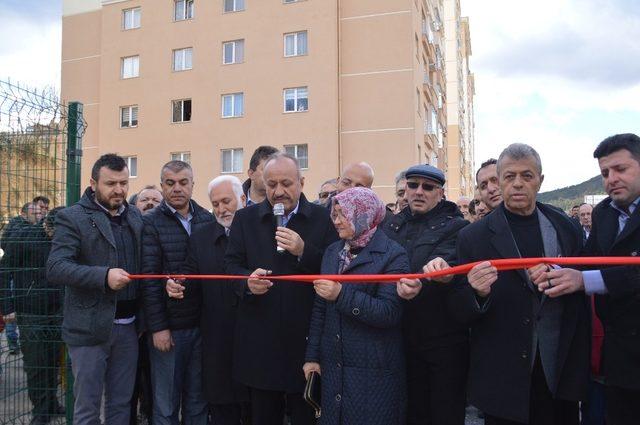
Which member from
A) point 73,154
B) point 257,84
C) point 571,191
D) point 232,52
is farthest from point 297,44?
point 571,191

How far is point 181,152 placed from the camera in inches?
920

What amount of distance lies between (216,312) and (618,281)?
8.52ft

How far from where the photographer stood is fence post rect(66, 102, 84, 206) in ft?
14.6

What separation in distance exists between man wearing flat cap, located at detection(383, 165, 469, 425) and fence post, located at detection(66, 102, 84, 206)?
9.62ft

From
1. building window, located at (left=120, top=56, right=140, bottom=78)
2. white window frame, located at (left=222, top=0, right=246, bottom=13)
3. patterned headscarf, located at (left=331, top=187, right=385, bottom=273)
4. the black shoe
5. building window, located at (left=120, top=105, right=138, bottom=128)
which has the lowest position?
the black shoe

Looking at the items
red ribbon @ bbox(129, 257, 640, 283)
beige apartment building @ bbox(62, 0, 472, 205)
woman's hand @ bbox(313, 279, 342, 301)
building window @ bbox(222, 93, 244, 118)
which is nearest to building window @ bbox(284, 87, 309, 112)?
beige apartment building @ bbox(62, 0, 472, 205)

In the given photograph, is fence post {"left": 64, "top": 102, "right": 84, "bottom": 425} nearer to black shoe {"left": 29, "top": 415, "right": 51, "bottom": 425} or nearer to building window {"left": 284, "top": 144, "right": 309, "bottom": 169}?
black shoe {"left": 29, "top": 415, "right": 51, "bottom": 425}

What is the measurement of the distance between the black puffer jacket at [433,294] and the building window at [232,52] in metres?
20.9

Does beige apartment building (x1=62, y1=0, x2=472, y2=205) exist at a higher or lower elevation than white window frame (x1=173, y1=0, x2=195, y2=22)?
lower

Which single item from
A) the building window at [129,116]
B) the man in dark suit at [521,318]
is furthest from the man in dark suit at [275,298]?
the building window at [129,116]

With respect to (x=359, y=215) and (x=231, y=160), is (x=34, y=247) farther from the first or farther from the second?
(x=231, y=160)

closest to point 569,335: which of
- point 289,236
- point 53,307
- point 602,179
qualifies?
point 602,179

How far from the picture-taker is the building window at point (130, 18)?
984 inches

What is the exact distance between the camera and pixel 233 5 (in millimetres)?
23359
